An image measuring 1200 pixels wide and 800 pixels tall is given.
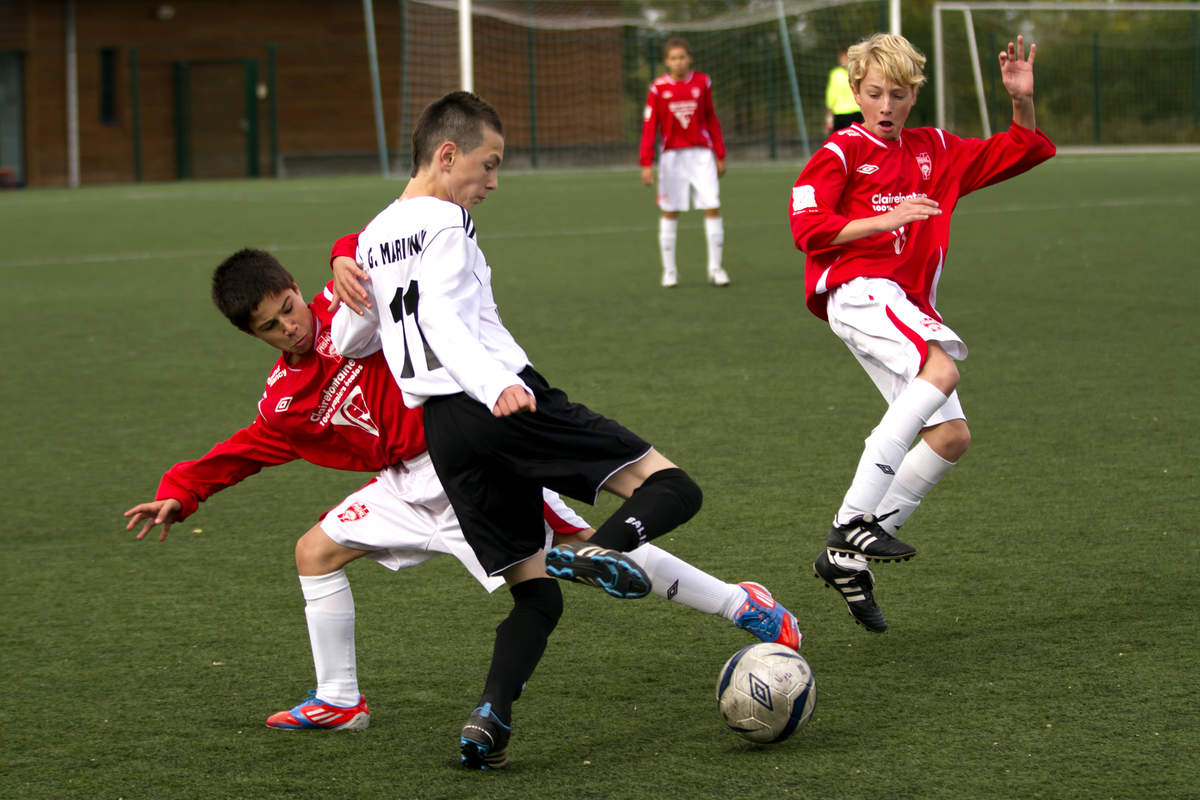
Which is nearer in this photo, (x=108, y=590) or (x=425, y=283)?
(x=425, y=283)

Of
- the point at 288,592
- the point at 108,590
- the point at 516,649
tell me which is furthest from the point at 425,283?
the point at 108,590

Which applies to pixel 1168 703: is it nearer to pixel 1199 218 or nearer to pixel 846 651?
pixel 846 651

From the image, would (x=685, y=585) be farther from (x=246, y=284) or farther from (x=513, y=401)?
(x=246, y=284)

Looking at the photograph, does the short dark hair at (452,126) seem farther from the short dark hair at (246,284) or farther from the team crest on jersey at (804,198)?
the team crest on jersey at (804,198)

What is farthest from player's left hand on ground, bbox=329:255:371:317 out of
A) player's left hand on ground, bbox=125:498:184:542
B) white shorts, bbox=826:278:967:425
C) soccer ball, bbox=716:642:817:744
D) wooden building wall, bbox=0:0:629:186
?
wooden building wall, bbox=0:0:629:186

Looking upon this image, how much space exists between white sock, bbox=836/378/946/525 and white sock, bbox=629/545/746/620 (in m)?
0.64

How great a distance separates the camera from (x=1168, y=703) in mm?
3227

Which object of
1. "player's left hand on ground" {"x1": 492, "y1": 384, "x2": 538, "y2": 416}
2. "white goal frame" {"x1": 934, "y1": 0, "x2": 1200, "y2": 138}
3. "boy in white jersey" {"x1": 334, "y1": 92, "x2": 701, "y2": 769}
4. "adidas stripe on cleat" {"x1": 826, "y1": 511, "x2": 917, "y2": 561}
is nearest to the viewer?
"player's left hand on ground" {"x1": 492, "y1": 384, "x2": 538, "y2": 416}

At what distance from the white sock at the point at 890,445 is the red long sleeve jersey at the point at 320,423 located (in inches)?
49.6

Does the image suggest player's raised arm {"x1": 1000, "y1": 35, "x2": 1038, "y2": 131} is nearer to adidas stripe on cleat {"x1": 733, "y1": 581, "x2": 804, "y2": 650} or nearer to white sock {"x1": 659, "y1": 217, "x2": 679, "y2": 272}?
adidas stripe on cleat {"x1": 733, "y1": 581, "x2": 804, "y2": 650}

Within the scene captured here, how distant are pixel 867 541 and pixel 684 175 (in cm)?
856

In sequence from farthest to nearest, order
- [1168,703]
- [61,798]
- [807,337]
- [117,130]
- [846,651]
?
[117,130] < [807,337] < [846,651] < [1168,703] < [61,798]

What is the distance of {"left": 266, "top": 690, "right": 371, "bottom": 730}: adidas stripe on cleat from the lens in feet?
10.9

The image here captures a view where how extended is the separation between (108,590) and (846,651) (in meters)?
2.27
